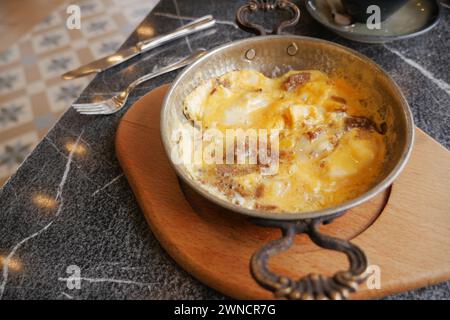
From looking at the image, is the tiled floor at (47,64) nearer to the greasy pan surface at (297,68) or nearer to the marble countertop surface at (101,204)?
the marble countertop surface at (101,204)

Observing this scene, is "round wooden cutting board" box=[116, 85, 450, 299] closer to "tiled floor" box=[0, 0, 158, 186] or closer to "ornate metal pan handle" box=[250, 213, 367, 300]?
"ornate metal pan handle" box=[250, 213, 367, 300]

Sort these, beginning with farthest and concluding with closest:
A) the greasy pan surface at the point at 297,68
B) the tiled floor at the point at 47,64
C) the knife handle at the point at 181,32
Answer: the tiled floor at the point at 47,64
the knife handle at the point at 181,32
the greasy pan surface at the point at 297,68

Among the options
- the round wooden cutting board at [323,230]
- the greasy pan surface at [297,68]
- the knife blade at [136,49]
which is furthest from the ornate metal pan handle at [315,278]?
the knife blade at [136,49]

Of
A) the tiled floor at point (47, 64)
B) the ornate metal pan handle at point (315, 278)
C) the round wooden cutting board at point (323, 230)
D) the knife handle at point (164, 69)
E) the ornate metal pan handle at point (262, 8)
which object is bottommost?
the tiled floor at point (47, 64)

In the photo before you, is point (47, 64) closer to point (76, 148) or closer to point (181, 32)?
point (181, 32)

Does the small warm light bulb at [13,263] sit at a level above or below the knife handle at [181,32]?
below

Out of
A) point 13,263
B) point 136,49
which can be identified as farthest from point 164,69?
point 13,263
